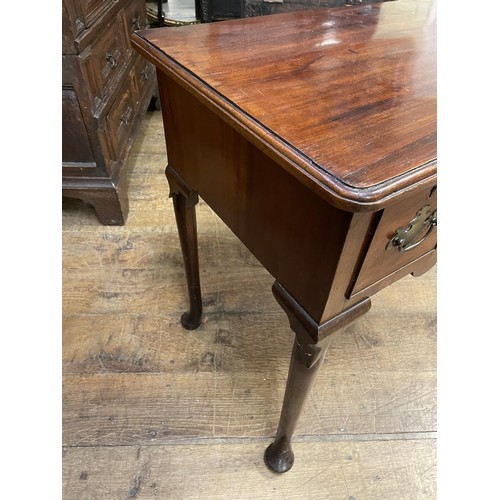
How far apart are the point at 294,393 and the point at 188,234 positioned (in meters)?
0.44

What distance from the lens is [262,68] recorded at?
25.7 inches

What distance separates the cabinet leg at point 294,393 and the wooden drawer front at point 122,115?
3.49 feet

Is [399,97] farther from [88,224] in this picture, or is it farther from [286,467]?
[88,224]

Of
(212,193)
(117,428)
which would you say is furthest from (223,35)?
(117,428)

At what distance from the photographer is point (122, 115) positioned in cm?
155

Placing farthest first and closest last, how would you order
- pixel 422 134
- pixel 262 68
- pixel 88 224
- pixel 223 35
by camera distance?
pixel 88 224 < pixel 223 35 < pixel 262 68 < pixel 422 134

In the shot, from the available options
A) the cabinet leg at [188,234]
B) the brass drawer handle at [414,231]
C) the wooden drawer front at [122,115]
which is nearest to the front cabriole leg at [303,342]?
the brass drawer handle at [414,231]

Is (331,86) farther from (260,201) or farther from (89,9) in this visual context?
(89,9)

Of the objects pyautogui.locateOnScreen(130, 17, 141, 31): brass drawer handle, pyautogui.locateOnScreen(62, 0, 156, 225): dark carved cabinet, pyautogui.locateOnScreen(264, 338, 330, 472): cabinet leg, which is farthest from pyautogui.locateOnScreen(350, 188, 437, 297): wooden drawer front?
pyautogui.locateOnScreen(130, 17, 141, 31): brass drawer handle

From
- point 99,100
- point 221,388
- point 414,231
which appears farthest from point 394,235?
point 99,100

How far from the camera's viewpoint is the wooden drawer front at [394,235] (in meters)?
0.51

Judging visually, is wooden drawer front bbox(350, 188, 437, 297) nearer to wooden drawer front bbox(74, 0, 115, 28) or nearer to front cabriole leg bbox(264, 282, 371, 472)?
front cabriole leg bbox(264, 282, 371, 472)

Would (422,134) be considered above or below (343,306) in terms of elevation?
above

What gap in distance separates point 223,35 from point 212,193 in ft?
0.94
